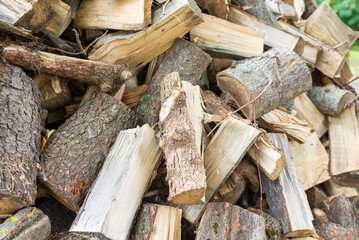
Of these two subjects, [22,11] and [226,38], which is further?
[226,38]

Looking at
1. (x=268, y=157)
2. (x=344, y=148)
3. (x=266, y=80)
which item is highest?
(x=266, y=80)

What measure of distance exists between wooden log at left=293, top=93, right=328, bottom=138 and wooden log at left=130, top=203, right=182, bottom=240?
165 centimetres

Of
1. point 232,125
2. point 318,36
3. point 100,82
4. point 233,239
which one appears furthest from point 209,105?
point 318,36

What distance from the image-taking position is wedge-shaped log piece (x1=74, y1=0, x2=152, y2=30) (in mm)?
2123

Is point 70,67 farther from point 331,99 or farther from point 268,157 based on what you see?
point 331,99

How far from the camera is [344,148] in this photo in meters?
2.86

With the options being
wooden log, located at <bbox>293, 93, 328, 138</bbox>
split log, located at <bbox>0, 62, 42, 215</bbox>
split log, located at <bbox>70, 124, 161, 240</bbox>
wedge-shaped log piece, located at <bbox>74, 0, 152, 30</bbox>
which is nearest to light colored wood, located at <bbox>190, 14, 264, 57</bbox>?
wedge-shaped log piece, located at <bbox>74, 0, 152, 30</bbox>

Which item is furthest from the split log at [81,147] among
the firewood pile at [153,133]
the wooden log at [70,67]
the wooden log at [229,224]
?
the wooden log at [229,224]

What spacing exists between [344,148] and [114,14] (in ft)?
7.27

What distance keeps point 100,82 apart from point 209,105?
75 centimetres

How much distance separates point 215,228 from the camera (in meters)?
1.83

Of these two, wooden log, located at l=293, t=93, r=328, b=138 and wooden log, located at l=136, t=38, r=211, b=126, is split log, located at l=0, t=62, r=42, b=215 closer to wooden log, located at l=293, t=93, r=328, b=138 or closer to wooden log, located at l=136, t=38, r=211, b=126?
wooden log, located at l=136, t=38, r=211, b=126

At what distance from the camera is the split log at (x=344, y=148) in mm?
2764

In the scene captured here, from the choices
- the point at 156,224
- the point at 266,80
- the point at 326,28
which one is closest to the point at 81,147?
the point at 156,224
